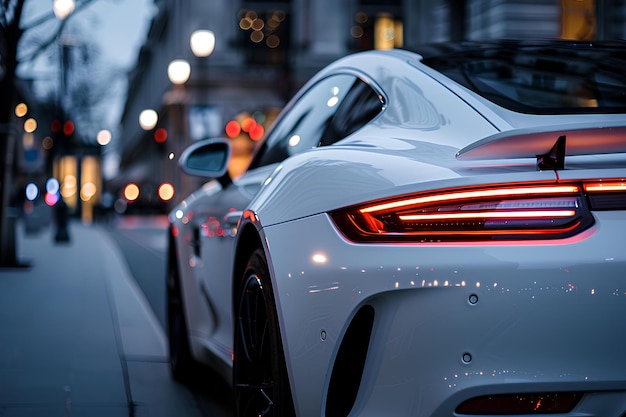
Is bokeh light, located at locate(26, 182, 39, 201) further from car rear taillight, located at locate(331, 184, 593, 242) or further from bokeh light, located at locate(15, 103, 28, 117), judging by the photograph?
car rear taillight, located at locate(331, 184, 593, 242)

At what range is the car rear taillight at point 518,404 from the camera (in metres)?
2.39

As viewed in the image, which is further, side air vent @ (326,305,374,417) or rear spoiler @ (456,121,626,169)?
side air vent @ (326,305,374,417)

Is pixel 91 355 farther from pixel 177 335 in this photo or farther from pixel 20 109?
pixel 20 109

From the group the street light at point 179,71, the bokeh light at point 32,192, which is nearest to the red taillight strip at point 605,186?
the bokeh light at point 32,192

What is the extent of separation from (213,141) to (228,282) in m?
0.88

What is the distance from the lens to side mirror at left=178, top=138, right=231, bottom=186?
4.63 m

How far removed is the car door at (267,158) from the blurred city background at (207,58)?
591 cm

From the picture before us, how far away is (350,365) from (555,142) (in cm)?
75

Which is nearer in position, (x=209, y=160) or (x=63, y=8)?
(x=209, y=160)

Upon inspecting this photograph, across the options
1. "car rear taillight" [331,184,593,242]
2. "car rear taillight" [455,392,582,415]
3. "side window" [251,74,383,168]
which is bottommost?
"car rear taillight" [455,392,582,415]

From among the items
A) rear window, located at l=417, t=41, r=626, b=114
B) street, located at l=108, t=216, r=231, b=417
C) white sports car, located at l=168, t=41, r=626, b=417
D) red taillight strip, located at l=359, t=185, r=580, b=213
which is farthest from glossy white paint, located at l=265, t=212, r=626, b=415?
street, located at l=108, t=216, r=231, b=417

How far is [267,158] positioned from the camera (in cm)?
465

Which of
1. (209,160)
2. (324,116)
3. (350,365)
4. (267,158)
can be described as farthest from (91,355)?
(350,365)

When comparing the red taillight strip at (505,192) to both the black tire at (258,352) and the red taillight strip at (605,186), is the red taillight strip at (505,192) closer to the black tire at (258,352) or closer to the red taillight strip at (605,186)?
the red taillight strip at (605,186)
